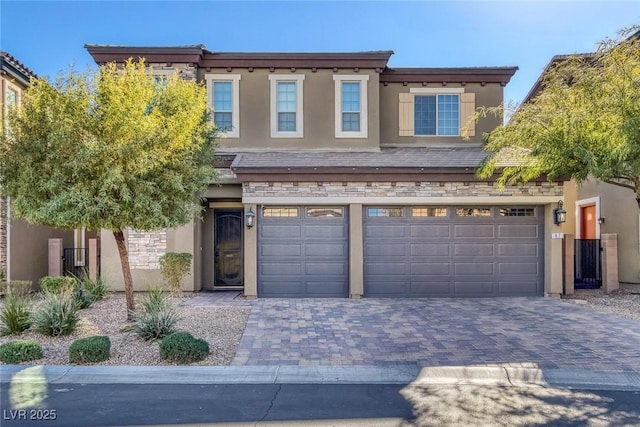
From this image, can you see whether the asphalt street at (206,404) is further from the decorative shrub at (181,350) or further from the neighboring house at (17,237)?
the neighboring house at (17,237)

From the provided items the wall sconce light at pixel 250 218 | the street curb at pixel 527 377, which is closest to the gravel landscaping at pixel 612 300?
the street curb at pixel 527 377

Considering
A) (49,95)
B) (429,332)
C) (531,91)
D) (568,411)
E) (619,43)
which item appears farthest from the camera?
(531,91)

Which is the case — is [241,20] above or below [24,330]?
above

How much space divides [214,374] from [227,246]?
7512mm

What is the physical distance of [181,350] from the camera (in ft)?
18.7

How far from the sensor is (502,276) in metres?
11.0

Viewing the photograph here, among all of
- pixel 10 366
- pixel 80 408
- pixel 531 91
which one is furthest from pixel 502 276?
pixel 10 366

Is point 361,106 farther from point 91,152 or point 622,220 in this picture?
point 622,220

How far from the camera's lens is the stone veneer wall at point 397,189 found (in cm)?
1077

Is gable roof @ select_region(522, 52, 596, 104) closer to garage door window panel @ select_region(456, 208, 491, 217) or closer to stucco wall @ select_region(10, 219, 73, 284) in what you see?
garage door window panel @ select_region(456, 208, 491, 217)

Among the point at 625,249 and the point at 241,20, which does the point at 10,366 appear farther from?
the point at 625,249

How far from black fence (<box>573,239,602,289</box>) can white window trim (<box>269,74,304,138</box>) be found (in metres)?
9.36

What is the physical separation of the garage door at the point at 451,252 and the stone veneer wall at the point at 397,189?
47cm

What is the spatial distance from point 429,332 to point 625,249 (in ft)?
29.5
